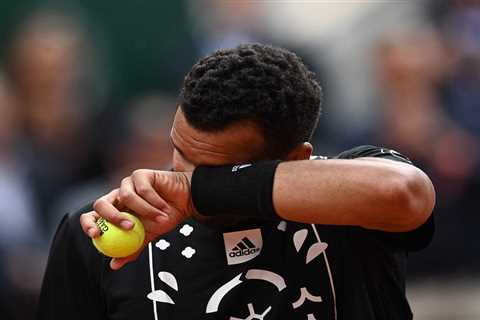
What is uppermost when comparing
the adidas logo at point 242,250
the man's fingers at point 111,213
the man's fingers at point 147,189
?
the man's fingers at point 147,189

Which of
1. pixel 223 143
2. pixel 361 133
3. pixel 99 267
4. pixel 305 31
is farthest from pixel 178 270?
pixel 305 31

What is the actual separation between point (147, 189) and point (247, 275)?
20.2 inches

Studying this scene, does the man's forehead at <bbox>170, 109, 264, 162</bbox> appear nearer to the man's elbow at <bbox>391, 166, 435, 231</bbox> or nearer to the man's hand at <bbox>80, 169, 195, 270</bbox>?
the man's hand at <bbox>80, 169, 195, 270</bbox>

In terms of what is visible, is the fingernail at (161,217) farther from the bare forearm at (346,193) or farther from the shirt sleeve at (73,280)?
the shirt sleeve at (73,280)

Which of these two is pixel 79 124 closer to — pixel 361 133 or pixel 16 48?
pixel 16 48

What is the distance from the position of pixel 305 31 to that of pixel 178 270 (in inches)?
197

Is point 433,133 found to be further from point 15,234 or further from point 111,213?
point 111,213

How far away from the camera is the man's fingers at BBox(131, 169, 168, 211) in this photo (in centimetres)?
233

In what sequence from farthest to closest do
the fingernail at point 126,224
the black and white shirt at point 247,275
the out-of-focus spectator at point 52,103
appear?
1. the out-of-focus spectator at point 52,103
2. the black and white shirt at point 247,275
3. the fingernail at point 126,224

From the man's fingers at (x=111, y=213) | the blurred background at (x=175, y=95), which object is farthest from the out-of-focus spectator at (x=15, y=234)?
the man's fingers at (x=111, y=213)

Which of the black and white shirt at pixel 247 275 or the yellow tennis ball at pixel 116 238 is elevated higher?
the yellow tennis ball at pixel 116 238

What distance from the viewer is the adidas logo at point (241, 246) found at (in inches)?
107

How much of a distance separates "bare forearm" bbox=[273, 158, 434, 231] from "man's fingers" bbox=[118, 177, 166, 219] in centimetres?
31

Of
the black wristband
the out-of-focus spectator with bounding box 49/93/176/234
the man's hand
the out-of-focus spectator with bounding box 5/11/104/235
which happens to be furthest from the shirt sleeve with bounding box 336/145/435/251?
the out-of-focus spectator with bounding box 5/11/104/235
